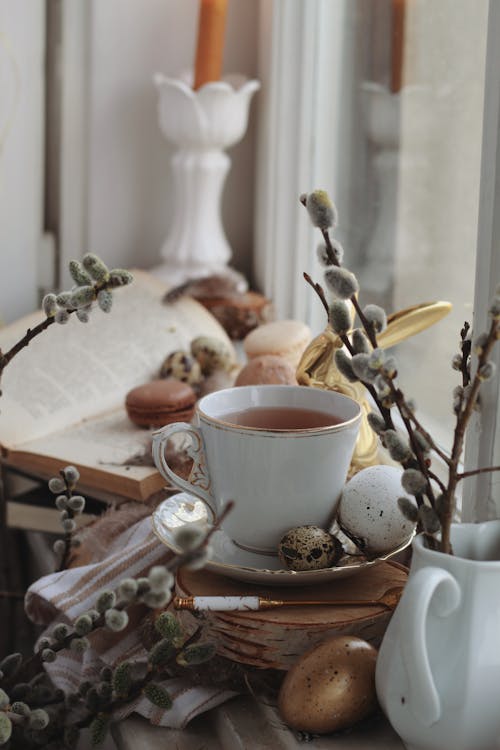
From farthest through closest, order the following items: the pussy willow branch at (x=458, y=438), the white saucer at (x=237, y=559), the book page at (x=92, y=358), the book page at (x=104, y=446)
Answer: the book page at (x=92, y=358), the book page at (x=104, y=446), the white saucer at (x=237, y=559), the pussy willow branch at (x=458, y=438)

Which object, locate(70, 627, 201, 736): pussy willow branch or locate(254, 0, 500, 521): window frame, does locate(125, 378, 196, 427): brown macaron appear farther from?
locate(70, 627, 201, 736): pussy willow branch

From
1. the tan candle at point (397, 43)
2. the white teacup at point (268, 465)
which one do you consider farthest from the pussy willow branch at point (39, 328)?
the tan candle at point (397, 43)

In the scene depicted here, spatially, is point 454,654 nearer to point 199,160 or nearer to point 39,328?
point 39,328

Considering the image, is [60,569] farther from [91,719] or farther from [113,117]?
[113,117]

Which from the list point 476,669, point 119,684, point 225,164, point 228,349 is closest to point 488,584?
point 476,669

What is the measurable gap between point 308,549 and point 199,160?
2.76ft

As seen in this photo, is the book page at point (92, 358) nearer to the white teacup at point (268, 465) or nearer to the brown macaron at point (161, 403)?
the brown macaron at point (161, 403)

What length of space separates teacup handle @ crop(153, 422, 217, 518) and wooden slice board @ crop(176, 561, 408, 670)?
2.1 inches

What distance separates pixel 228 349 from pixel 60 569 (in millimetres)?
425

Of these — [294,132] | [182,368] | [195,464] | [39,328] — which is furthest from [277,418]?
[294,132]

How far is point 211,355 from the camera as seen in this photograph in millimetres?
1009

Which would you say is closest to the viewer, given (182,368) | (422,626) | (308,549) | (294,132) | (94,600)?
(422,626)

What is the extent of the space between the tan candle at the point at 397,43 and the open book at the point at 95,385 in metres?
0.35

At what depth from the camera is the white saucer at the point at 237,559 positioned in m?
0.50
